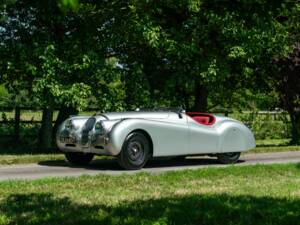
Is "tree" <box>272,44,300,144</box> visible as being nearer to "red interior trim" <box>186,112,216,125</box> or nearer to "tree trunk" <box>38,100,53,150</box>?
"red interior trim" <box>186,112,216,125</box>

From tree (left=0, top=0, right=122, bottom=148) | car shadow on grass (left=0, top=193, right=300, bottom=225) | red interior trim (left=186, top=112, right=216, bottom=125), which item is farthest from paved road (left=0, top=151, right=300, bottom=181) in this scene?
car shadow on grass (left=0, top=193, right=300, bottom=225)

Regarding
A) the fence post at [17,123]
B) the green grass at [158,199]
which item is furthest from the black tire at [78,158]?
the fence post at [17,123]

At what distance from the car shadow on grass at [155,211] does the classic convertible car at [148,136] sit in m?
4.01

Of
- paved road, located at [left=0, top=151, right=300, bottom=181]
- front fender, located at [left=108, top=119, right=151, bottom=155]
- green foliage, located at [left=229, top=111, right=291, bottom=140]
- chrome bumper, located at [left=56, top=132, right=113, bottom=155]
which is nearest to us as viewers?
paved road, located at [left=0, top=151, right=300, bottom=181]

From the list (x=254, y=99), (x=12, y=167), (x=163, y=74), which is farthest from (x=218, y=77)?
(x=254, y=99)

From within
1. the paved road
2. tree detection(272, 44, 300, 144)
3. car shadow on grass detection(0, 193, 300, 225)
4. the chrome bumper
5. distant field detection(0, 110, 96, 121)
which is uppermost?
tree detection(272, 44, 300, 144)

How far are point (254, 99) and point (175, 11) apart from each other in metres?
8.79

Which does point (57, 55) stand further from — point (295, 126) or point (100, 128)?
point (295, 126)

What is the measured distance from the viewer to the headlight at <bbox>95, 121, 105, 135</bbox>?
11847 mm

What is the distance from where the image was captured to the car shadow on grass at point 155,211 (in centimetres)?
623

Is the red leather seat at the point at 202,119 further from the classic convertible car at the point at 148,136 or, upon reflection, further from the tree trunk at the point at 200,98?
the tree trunk at the point at 200,98

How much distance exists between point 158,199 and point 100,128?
14.4 feet

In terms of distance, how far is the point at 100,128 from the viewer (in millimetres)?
11898

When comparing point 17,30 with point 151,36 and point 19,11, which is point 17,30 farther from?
point 151,36
